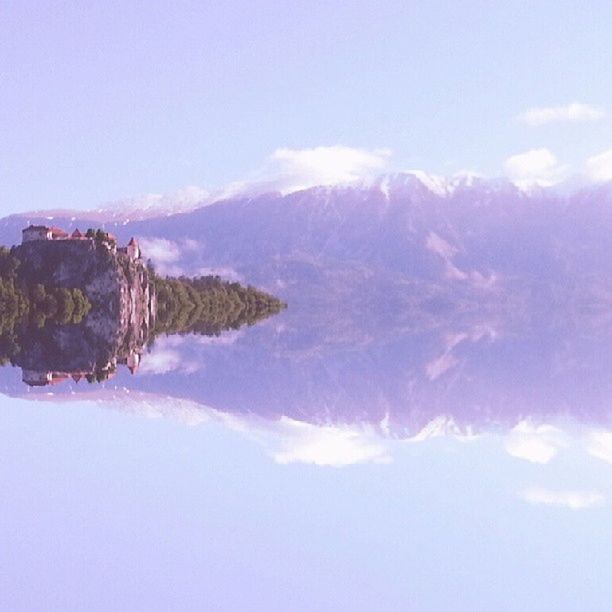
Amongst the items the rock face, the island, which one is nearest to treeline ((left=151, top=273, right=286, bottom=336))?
the island

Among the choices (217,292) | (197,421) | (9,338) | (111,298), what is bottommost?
(197,421)

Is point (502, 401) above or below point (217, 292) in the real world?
below

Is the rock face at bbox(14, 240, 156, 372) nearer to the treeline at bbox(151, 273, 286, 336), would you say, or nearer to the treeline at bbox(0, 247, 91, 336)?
the treeline at bbox(0, 247, 91, 336)

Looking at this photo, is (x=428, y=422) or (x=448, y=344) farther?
(x=448, y=344)

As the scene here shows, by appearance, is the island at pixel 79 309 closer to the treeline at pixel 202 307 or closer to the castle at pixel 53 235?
the castle at pixel 53 235

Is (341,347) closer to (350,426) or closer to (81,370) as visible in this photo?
(350,426)

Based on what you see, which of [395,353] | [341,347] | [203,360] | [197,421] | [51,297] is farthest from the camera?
[341,347]

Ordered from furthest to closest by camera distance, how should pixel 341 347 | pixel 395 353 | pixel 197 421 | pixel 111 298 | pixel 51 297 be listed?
pixel 341 347
pixel 395 353
pixel 111 298
pixel 51 297
pixel 197 421

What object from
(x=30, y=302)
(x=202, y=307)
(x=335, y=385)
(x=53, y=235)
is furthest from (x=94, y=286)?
(x=202, y=307)

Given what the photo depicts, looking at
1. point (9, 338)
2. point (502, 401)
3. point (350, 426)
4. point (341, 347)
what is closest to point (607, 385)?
point (502, 401)

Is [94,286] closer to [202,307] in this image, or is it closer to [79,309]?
[79,309]
